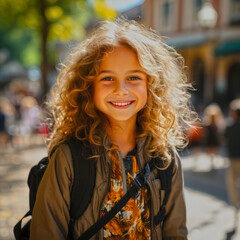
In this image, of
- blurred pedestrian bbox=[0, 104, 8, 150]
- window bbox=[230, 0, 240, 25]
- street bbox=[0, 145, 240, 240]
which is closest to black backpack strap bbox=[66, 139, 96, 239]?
street bbox=[0, 145, 240, 240]

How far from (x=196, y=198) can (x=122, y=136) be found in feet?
15.3

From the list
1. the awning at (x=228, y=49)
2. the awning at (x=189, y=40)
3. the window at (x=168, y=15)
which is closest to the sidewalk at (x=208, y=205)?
the awning at (x=228, y=49)

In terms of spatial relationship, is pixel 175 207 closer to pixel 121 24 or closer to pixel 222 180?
pixel 121 24

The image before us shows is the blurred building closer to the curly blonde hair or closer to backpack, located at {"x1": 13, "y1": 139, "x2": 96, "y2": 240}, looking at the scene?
the curly blonde hair

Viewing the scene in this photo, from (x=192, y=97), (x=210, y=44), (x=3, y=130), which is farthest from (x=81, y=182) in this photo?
(x=210, y=44)

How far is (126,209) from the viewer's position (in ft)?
5.98

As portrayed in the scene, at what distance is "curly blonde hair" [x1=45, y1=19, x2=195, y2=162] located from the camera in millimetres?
1867

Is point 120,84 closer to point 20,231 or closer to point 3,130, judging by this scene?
point 20,231

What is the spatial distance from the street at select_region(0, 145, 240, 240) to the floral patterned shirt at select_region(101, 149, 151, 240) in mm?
2827

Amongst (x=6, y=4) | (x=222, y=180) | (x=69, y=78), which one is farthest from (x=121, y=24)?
(x=6, y=4)

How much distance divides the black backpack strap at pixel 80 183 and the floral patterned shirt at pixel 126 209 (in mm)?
126

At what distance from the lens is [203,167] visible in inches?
352

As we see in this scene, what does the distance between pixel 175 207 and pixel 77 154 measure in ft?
1.99

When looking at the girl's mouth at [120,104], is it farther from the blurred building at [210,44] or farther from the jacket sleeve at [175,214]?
the blurred building at [210,44]
